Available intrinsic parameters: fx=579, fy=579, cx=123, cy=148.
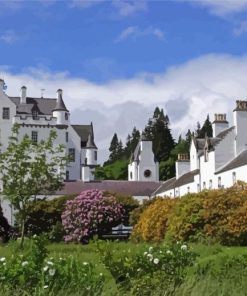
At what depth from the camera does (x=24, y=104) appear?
85375 millimetres

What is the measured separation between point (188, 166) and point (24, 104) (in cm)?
3082

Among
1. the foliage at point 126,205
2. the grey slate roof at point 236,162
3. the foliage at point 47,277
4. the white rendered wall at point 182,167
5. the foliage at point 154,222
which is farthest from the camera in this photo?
the white rendered wall at point 182,167

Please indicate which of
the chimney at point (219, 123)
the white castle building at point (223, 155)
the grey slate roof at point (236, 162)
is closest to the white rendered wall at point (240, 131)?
the white castle building at point (223, 155)

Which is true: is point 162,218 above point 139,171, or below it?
below

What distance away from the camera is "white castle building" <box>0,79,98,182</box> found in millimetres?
81562

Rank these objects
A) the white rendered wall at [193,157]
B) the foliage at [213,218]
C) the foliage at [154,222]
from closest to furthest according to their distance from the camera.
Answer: the foliage at [213,218] → the foliage at [154,222] → the white rendered wall at [193,157]

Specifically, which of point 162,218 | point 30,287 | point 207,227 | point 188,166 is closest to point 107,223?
point 162,218

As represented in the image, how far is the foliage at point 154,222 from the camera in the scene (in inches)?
1305

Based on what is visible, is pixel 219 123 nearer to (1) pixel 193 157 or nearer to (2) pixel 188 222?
(1) pixel 193 157

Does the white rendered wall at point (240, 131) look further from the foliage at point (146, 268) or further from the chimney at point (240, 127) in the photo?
the foliage at point (146, 268)

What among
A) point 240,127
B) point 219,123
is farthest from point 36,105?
point 240,127

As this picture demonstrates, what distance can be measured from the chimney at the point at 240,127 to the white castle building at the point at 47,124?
107ft

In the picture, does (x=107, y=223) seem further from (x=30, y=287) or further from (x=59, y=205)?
(x=30, y=287)

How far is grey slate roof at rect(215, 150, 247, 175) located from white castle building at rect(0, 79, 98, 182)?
108 ft
